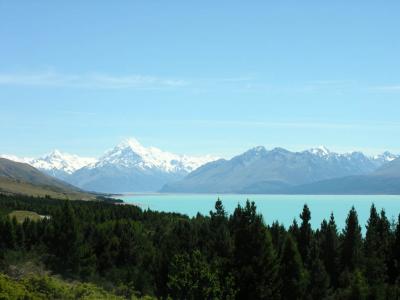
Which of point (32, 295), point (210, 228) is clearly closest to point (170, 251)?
point (210, 228)

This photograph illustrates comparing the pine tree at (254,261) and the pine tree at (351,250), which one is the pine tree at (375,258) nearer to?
the pine tree at (351,250)

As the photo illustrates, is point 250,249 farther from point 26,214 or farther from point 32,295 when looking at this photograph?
point 26,214

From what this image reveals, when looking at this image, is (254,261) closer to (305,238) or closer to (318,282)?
(318,282)

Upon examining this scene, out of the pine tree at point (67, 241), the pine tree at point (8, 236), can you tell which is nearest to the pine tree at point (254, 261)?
the pine tree at point (67, 241)

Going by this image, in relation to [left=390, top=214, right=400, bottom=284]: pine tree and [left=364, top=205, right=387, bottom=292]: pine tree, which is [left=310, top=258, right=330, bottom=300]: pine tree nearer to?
[left=364, top=205, right=387, bottom=292]: pine tree

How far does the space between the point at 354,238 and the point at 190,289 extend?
46.7m

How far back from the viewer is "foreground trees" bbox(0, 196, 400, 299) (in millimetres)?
70375

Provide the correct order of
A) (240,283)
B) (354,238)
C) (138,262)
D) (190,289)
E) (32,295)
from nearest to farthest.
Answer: (32,295) < (190,289) < (240,283) < (354,238) < (138,262)

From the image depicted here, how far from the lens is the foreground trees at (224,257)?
70375 millimetres

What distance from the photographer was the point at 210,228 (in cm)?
10138

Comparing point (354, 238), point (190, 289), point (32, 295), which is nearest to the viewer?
point (32, 295)

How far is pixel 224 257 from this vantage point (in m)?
78.5

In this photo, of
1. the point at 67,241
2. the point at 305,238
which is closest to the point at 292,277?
the point at 305,238

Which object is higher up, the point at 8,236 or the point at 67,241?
the point at 67,241
